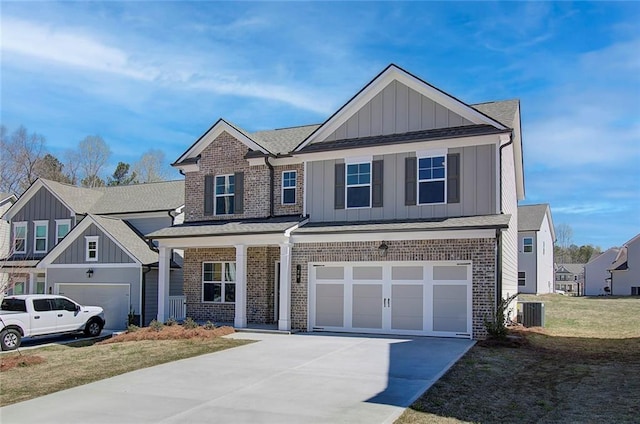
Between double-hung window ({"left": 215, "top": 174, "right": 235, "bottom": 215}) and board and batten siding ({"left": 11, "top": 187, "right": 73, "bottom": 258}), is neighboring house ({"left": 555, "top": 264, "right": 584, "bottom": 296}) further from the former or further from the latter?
double-hung window ({"left": 215, "top": 174, "right": 235, "bottom": 215})

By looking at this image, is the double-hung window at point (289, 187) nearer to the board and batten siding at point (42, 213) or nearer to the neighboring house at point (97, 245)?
the neighboring house at point (97, 245)

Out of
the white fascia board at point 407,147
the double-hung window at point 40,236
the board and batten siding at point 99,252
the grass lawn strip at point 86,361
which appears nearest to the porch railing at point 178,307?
the board and batten siding at point 99,252

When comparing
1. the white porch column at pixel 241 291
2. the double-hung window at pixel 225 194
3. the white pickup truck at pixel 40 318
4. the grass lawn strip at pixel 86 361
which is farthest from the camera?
the double-hung window at pixel 225 194

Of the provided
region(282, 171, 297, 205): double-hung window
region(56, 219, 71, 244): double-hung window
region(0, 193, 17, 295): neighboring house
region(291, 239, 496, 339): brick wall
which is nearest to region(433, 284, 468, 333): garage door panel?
region(291, 239, 496, 339): brick wall

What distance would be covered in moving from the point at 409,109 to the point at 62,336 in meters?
14.6

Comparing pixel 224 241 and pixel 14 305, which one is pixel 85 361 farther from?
pixel 224 241

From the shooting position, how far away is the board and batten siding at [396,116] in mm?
18469

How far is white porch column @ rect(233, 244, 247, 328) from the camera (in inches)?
766

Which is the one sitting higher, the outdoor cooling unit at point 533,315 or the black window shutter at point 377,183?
the black window shutter at point 377,183

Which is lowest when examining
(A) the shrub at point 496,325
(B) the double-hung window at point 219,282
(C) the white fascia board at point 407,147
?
(A) the shrub at point 496,325

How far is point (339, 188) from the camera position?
19.6m

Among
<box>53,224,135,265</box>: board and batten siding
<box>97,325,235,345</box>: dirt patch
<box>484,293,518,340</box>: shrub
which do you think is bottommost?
<box>97,325,235,345</box>: dirt patch

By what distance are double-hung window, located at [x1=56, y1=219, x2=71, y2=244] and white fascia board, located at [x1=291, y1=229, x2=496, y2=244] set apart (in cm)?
1518

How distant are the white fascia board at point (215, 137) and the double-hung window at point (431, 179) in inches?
240
